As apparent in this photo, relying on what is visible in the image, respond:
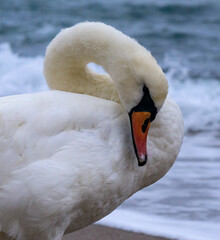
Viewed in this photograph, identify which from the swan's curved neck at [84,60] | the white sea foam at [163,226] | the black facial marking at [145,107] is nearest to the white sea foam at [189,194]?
the white sea foam at [163,226]

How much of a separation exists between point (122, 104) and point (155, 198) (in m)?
1.88

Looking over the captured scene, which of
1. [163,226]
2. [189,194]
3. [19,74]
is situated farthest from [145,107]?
[19,74]

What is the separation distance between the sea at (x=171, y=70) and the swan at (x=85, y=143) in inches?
47.0

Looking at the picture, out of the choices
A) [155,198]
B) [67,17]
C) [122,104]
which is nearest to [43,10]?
[67,17]

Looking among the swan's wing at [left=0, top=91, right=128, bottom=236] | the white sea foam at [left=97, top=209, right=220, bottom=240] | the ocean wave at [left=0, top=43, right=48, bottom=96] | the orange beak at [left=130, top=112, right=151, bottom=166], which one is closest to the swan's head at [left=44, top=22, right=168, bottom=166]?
the orange beak at [left=130, top=112, right=151, bottom=166]

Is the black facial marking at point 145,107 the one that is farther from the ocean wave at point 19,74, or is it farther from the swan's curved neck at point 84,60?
the ocean wave at point 19,74

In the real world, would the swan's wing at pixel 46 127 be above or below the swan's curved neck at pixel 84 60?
below

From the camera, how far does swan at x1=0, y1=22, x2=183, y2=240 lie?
11.3 ft

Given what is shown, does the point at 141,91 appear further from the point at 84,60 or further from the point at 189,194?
the point at 189,194

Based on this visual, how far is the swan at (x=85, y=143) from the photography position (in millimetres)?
3441

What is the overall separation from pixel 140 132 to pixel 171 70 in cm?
866

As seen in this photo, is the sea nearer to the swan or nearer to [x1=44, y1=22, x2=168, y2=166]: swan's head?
the swan

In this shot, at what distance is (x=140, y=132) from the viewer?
3.60 meters

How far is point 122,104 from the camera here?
12.8ft
